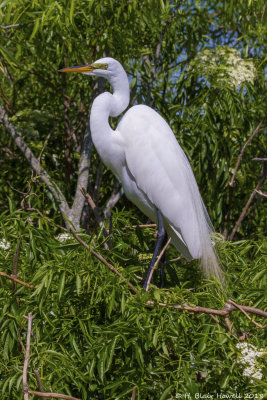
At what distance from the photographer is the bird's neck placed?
226cm

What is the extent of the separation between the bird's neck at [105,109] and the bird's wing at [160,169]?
7cm

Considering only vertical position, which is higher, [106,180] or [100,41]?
[100,41]

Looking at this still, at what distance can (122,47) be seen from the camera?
2764 millimetres

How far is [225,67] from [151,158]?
77 centimetres

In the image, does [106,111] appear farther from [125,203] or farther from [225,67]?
[125,203]

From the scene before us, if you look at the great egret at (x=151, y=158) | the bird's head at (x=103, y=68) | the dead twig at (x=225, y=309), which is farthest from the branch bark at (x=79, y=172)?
the dead twig at (x=225, y=309)

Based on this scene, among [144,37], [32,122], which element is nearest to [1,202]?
[32,122]

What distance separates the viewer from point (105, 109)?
2.27 meters

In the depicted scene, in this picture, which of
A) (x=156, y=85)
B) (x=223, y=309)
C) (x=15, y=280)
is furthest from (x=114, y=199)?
(x=223, y=309)

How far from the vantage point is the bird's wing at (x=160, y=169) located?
2324 mm

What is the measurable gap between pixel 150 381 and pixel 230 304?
0.95 ft

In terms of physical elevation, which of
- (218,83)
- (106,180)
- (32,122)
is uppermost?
(218,83)

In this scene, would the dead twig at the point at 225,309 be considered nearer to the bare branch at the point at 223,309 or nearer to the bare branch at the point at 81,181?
the bare branch at the point at 223,309

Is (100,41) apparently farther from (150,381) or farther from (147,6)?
(150,381)
